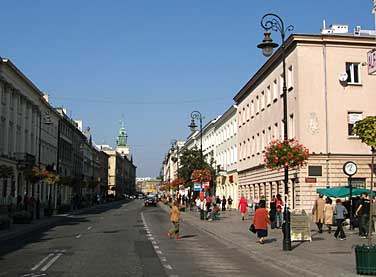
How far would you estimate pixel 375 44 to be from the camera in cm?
3706

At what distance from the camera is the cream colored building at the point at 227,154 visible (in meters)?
62.0

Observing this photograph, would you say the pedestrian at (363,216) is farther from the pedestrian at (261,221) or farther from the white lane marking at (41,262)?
the white lane marking at (41,262)

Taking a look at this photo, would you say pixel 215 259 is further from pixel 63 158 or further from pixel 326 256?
pixel 63 158

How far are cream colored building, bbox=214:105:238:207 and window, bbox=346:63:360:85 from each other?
24710mm

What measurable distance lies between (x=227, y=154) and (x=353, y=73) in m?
31.4

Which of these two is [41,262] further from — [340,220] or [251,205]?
[251,205]

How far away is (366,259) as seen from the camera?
11727mm

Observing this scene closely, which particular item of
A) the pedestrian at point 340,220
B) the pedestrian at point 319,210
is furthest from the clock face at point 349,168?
the pedestrian at point 340,220

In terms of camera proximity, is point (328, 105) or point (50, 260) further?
point (328, 105)

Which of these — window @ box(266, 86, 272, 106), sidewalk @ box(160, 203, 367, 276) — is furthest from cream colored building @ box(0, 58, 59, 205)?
sidewalk @ box(160, 203, 367, 276)

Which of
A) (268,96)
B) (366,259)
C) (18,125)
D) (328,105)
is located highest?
(268,96)

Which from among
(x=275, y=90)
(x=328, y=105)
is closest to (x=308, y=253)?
(x=328, y=105)

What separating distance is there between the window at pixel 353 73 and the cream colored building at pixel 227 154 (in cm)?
2471

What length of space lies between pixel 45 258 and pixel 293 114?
2520 cm
